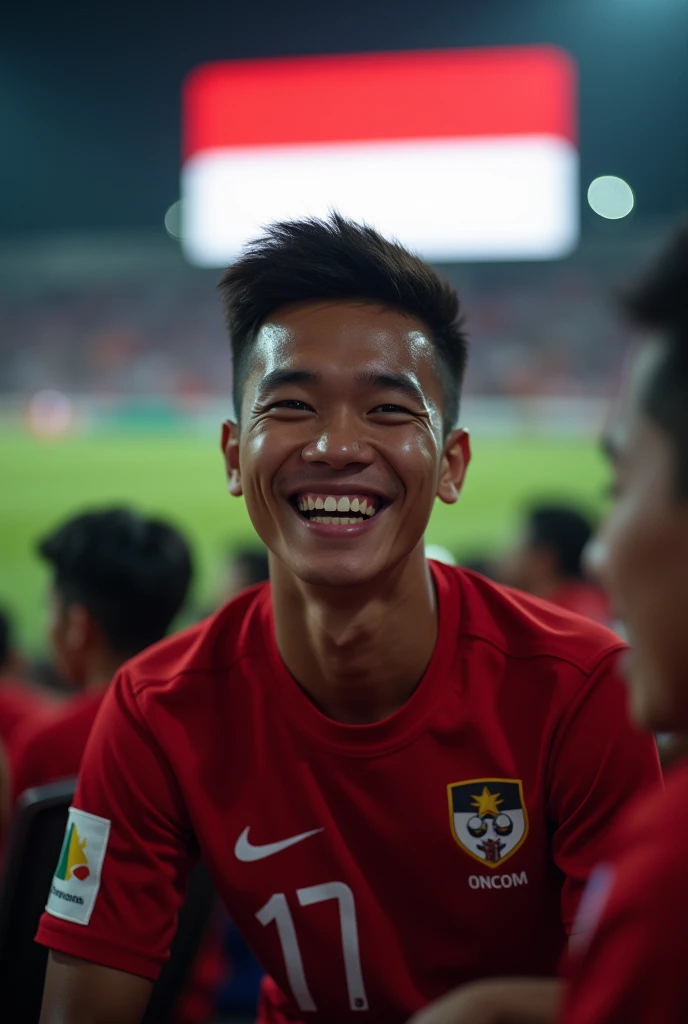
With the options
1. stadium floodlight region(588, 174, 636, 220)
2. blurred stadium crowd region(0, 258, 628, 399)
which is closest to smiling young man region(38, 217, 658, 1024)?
stadium floodlight region(588, 174, 636, 220)

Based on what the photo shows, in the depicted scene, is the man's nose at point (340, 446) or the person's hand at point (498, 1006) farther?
the man's nose at point (340, 446)

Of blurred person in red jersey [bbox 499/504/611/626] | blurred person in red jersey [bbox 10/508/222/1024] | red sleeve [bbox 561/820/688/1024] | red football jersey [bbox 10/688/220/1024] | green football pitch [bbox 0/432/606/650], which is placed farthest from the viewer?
green football pitch [bbox 0/432/606/650]

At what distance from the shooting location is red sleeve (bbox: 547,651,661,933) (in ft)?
4.87

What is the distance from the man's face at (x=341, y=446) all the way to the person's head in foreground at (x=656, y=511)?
1.90 feet

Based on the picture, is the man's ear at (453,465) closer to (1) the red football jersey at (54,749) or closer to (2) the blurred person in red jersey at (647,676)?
(2) the blurred person in red jersey at (647,676)

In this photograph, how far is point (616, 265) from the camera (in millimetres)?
13102

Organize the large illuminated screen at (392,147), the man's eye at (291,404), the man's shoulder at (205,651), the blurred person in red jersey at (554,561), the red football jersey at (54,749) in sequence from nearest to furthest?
the man's eye at (291,404)
the man's shoulder at (205,651)
the red football jersey at (54,749)
the blurred person in red jersey at (554,561)
the large illuminated screen at (392,147)

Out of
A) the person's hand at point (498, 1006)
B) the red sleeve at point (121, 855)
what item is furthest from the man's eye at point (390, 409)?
the person's hand at point (498, 1006)

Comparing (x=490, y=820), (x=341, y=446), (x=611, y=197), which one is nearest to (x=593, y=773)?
(x=490, y=820)

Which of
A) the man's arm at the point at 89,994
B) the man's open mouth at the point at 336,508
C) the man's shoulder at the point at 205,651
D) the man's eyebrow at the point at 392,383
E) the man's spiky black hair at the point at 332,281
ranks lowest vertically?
the man's arm at the point at 89,994

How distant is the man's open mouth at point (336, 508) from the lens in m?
1.56

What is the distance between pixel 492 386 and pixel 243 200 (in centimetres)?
449

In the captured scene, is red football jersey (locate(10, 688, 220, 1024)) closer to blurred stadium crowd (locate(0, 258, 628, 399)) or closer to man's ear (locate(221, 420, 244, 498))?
man's ear (locate(221, 420, 244, 498))

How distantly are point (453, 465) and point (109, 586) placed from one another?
48.5 inches
